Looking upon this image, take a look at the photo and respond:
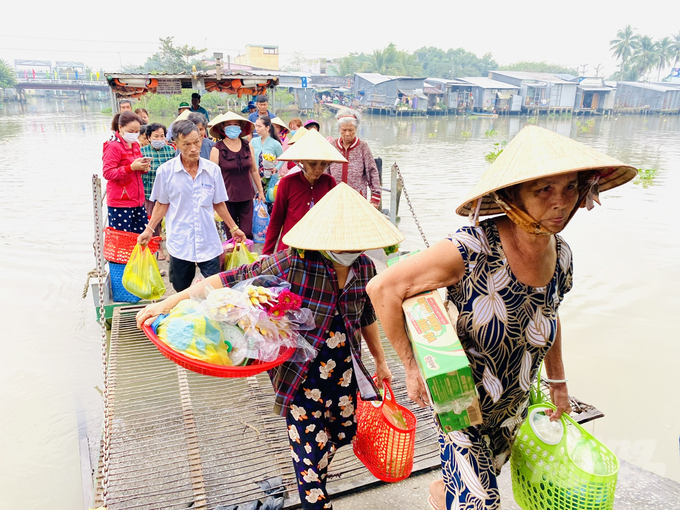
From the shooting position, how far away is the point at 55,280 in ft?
21.7

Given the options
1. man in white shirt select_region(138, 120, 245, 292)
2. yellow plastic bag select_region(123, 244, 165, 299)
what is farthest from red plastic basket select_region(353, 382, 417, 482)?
yellow plastic bag select_region(123, 244, 165, 299)

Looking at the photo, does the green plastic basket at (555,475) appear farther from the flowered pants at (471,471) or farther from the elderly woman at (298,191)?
the elderly woman at (298,191)

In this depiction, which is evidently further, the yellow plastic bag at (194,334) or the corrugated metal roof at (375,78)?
the corrugated metal roof at (375,78)

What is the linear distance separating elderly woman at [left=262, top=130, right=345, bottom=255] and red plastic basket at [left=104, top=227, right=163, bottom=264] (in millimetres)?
1340

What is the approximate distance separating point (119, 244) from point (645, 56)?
84.3 metres

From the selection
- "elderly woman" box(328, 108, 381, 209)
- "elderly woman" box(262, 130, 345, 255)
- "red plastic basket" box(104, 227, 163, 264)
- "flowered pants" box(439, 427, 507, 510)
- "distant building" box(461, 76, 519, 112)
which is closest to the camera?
"flowered pants" box(439, 427, 507, 510)

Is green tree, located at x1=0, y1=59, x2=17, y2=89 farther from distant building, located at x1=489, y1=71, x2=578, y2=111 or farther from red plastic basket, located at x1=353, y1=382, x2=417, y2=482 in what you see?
red plastic basket, located at x1=353, y1=382, x2=417, y2=482

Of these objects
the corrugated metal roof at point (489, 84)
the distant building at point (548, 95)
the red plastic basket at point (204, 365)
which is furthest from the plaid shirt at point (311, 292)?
the distant building at point (548, 95)

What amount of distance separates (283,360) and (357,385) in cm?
44

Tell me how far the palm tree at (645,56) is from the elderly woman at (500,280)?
84.8m

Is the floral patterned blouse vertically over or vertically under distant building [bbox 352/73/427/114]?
under

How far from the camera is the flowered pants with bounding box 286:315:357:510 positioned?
6.51ft

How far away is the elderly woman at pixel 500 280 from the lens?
1469mm

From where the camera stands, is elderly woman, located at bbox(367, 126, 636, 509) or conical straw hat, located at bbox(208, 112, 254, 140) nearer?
elderly woman, located at bbox(367, 126, 636, 509)
